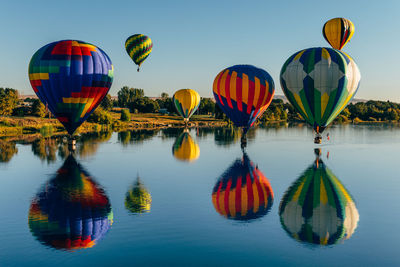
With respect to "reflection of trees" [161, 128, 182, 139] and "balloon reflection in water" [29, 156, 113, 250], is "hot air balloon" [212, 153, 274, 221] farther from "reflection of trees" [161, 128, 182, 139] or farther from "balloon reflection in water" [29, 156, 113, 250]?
"reflection of trees" [161, 128, 182, 139]

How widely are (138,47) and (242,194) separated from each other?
52.4m

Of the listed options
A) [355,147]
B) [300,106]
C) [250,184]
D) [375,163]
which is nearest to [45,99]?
[250,184]

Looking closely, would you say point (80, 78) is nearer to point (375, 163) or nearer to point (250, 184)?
point (250, 184)

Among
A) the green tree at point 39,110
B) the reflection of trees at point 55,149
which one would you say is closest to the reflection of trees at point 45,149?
the reflection of trees at point 55,149

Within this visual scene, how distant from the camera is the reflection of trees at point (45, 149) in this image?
37219 mm

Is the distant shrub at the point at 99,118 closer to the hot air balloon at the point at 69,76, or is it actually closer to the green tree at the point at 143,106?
the hot air balloon at the point at 69,76

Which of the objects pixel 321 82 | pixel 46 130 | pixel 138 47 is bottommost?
pixel 46 130

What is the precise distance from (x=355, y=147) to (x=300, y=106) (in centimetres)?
1395

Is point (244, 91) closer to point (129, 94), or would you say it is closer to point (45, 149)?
point (45, 149)

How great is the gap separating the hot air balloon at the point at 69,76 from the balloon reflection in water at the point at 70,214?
10513 mm

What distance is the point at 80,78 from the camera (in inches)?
1373

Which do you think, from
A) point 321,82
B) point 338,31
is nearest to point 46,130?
point 321,82

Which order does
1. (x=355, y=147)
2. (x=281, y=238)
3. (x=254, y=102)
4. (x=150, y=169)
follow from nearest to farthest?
(x=281, y=238) → (x=150, y=169) → (x=254, y=102) → (x=355, y=147)

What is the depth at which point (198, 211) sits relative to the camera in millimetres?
19125
